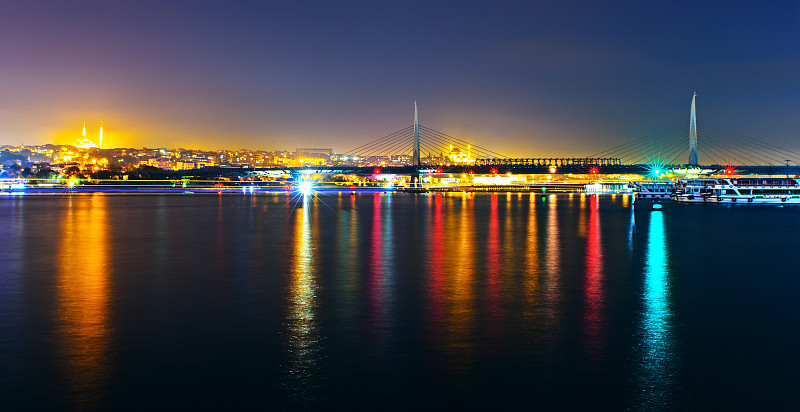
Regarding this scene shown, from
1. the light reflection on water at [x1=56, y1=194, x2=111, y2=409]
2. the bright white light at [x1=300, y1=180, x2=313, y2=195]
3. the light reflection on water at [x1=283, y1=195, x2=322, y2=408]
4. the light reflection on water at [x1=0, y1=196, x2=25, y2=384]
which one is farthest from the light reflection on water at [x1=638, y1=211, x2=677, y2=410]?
the bright white light at [x1=300, y1=180, x2=313, y2=195]

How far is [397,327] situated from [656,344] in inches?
151

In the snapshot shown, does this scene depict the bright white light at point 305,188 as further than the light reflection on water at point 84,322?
Yes

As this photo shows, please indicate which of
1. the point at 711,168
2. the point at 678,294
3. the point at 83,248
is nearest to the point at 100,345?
the point at 678,294

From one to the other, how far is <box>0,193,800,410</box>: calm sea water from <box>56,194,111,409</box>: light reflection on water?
0.13 feet

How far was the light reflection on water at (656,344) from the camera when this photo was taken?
27.1 feet

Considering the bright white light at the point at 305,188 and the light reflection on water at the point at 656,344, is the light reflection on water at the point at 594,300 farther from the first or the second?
the bright white light at the point at 305,188

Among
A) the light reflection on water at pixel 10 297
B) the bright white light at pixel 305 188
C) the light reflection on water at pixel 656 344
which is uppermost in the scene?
the bright white light at pixel 305 188

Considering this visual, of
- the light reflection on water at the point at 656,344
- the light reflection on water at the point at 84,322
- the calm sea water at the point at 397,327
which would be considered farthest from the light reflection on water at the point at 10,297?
the light reflection on water at the point at 656,344

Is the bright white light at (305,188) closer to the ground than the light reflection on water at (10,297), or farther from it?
farther from it

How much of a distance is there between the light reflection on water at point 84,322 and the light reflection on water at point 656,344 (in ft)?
20.2

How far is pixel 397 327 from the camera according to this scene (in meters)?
11.5

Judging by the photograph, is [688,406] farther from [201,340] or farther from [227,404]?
A: [201,340]

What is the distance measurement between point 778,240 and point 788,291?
44.1 feet

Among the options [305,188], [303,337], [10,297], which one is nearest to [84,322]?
[10,297]
